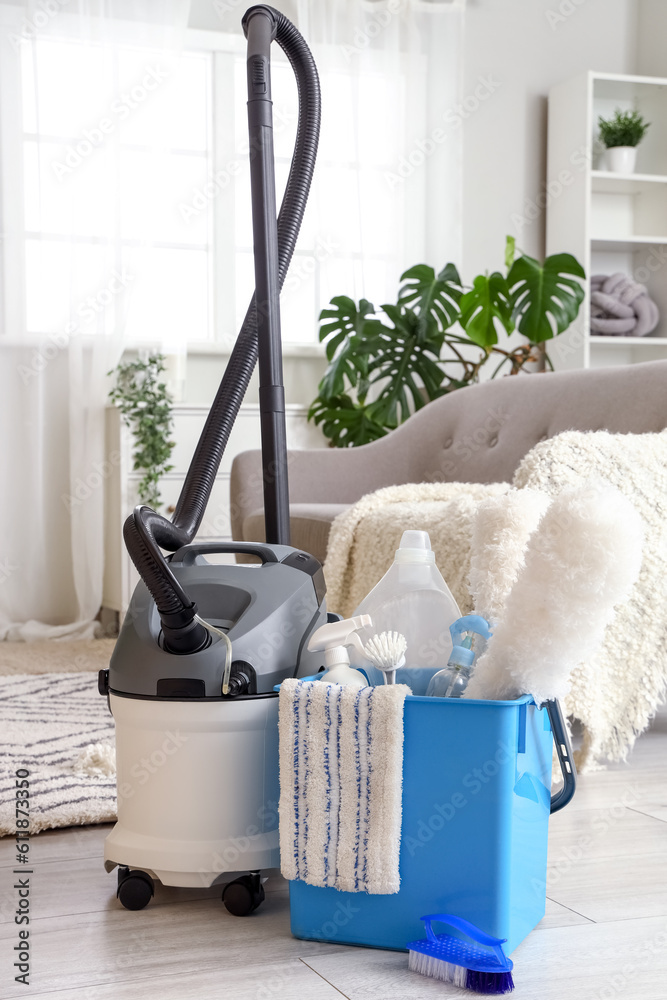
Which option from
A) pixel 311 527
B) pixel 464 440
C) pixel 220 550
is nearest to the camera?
pixel 220 550

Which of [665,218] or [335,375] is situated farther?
[665,218]

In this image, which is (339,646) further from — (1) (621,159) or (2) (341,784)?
(1) (621,159)

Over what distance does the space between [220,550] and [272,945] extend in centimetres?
36

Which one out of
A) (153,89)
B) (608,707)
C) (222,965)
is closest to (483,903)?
(222,965)

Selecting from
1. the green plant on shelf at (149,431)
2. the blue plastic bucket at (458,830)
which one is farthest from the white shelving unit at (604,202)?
the blue plastic bucket at (458,830)

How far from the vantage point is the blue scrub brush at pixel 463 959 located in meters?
0.75

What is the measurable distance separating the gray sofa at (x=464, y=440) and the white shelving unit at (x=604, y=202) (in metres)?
1.35

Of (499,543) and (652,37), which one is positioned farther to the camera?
(652,37)

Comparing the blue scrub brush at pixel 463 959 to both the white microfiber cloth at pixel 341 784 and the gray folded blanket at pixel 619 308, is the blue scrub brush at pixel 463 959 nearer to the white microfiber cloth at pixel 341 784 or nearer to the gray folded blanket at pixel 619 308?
the white microfiber cloth at pixel 341 784

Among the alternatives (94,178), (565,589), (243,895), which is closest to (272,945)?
(243,895)

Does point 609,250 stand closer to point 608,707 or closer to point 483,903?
point 608,707

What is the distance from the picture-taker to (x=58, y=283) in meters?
3.27

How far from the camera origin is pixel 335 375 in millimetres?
3230

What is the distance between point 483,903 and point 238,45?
11.1 ft
